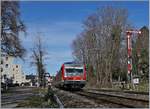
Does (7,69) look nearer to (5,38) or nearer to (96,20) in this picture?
(96,20)

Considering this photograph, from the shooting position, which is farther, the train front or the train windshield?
the train windshield

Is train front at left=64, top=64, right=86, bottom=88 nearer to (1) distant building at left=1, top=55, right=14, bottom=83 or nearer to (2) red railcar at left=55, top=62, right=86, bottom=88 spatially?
(2) red railcar at left=55, top=62, right=86, bottom=88

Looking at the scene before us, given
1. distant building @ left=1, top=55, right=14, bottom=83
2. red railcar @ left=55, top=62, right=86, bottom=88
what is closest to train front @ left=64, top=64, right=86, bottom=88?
red railcar @ left=55, top=62, right=86, bottom=88

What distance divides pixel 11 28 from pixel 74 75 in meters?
8.79

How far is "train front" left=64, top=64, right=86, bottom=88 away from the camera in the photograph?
154 ft

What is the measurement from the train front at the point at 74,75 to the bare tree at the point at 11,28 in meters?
5.92

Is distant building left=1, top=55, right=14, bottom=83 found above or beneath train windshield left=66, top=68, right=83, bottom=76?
above

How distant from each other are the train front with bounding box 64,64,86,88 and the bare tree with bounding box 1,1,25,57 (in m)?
5.92

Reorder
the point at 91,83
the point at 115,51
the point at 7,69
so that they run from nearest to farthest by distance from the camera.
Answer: the point at 115,51 < the point at 91,83 < the point at 7,69

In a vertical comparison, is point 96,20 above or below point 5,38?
above

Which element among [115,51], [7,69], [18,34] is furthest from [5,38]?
[7,69]

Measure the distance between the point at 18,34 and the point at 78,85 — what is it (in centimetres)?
893

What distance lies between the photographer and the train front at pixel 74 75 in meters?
47.1

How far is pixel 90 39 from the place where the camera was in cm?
7806
